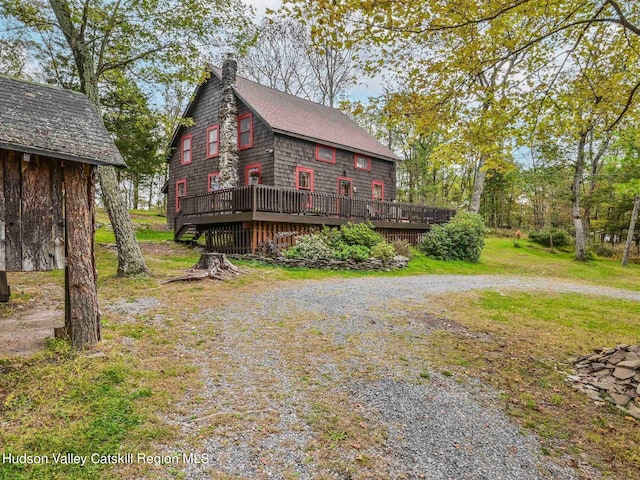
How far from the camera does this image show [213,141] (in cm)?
1897

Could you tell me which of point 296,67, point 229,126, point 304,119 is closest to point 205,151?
point 229,126

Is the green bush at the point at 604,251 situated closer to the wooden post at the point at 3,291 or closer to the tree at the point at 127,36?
the tree at the point at 127,36

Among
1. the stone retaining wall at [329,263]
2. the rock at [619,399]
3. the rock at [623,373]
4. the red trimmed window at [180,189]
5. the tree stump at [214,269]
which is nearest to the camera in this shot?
the rock at [619,399]

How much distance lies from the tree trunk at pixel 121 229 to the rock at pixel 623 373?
9363 mm

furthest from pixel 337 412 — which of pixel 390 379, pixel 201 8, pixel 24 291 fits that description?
pixel 201 8

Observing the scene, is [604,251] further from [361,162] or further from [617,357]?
[617,357]

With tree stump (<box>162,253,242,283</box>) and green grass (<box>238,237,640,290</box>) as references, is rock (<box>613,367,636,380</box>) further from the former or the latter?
tree stump (<box>162,253,242,283</box>)

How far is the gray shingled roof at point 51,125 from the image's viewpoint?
3551mm

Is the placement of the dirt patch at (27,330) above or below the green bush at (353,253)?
below

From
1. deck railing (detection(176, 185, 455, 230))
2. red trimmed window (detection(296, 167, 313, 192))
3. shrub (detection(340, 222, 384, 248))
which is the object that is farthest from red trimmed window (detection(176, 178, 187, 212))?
shrub (detection(340, 222, 384, 248))

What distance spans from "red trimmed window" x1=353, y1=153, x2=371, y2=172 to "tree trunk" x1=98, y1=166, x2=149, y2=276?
44.5 ft

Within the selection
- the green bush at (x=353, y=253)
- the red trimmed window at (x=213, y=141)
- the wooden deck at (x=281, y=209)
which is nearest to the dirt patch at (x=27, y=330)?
the wooden deck at (x=281, y=209)

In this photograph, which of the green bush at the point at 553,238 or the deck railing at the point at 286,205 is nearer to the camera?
the deck railing at the point at 286,205

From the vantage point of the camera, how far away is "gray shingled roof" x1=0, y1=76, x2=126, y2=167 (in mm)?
3551
